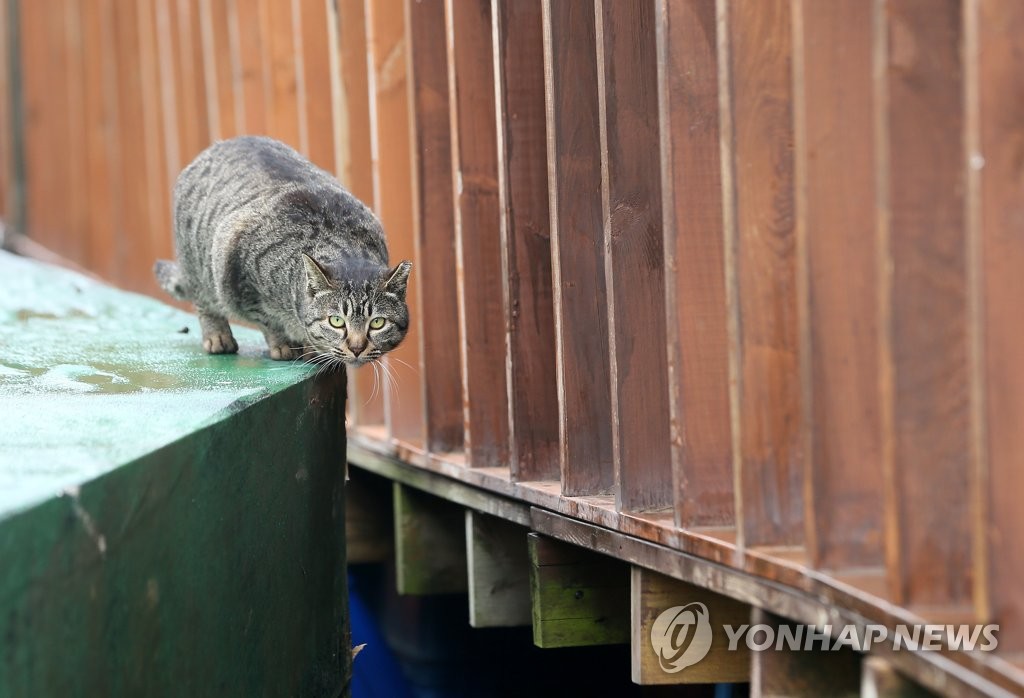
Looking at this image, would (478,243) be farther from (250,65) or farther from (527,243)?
(250,65)

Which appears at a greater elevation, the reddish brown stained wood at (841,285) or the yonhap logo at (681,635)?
the reddish brown stained wood at (841,285)

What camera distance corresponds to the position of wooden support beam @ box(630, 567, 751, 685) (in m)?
3.24

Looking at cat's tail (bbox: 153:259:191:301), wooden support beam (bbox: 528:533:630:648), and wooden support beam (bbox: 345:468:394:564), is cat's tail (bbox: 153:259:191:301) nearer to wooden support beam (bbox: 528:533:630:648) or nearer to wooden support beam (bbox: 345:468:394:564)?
wooden support beam (bbox: 345:468:394:564)

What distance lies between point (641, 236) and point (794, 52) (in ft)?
3.17

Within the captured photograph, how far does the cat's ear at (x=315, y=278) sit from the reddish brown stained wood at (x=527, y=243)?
2.01 feet

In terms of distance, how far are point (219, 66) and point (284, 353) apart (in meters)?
3.59

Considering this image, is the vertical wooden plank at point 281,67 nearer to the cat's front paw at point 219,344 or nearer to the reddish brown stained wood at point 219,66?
the reddish brown stained wood at point 219,66

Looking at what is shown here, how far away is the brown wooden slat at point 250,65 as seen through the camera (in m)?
6.83

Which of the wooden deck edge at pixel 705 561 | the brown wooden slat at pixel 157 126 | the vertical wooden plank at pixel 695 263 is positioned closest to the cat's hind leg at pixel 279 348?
the wooden deck edge at pixel 705 561

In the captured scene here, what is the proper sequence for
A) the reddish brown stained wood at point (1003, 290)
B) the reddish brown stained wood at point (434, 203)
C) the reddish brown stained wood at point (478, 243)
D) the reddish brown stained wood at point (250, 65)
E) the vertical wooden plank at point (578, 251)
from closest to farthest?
the reddish brown stained wood at point (1003, 290)
the vertical wooden plank at point (578, 251)
the reddish brown stained wood at point (478, 243)
the reddish brown stained wood at point (434, 203)
the reddish brown stained wood at point (250, 65)

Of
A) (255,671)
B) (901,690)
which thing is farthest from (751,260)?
(255,671)

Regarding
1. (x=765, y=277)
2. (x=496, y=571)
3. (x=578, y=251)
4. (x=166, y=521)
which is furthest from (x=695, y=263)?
(x=496, y=571)

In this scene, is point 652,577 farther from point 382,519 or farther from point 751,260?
point 382,519

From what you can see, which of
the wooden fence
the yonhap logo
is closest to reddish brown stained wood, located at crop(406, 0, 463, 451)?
the wooden fence
